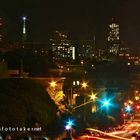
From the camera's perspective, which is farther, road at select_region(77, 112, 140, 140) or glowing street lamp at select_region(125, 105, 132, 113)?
glowing street lamp at select_region(125, 105, 132, 113)

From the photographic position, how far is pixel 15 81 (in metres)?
50.3

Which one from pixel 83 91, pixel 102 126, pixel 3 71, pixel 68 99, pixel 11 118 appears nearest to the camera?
pixel 11 118

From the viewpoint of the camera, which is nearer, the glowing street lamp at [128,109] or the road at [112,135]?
the road at [112,135]

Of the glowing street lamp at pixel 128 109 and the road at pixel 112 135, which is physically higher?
the glowing street lamp at pixel 128 109

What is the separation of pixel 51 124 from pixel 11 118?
1132 cm

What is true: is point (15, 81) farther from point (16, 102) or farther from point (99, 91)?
point (99, 91)

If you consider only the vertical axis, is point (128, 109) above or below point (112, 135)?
above

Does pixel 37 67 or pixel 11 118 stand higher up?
pixel 37 67

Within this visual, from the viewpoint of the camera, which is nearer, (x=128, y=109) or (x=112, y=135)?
(x=112, y=135)

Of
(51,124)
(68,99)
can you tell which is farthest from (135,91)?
(51,124)

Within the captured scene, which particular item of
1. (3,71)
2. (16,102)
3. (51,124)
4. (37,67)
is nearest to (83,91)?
(37,67)

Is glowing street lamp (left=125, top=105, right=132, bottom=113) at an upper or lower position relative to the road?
upper

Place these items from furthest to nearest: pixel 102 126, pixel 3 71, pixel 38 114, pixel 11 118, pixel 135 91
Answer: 1. pixel 135 91
2. pixel 102 126
3. pixel 3 71
4. pixel 38 114
5. pixel 11 118

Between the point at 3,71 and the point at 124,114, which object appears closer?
the point at 3,71
